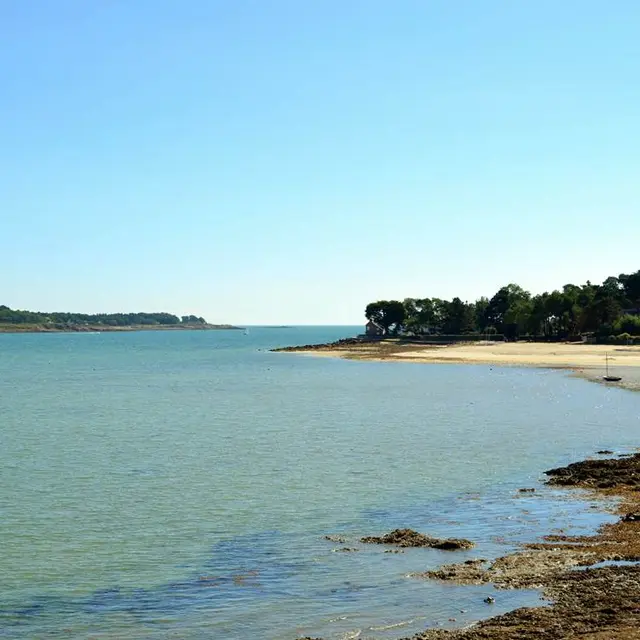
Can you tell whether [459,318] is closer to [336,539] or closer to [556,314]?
[556,314]

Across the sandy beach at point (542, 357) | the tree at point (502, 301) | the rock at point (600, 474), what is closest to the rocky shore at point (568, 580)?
the rock at point (600, 474)

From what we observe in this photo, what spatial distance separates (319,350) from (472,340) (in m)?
32.9

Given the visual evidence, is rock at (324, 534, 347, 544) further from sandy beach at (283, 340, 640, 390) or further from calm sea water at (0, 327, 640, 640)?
sandy beach at (283, 340, 640, 390)

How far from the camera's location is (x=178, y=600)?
50.1ft

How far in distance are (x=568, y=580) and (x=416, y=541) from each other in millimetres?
4427

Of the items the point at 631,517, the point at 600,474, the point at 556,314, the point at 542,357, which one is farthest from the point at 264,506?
the point at 556,314

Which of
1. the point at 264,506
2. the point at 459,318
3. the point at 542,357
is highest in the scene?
the point at 459,318

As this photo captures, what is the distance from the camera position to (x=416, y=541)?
61.1 ft

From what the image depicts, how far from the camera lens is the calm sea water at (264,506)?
14.5m

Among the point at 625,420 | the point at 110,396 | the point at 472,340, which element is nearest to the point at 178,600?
the point at 625,420

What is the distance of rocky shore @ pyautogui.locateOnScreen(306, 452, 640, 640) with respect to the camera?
1220 cm

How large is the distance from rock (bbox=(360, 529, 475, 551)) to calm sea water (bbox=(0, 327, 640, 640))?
0.41m

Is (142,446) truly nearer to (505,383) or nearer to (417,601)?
(417,601)

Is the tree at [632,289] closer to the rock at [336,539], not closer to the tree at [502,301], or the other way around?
the tree at [502,301]
